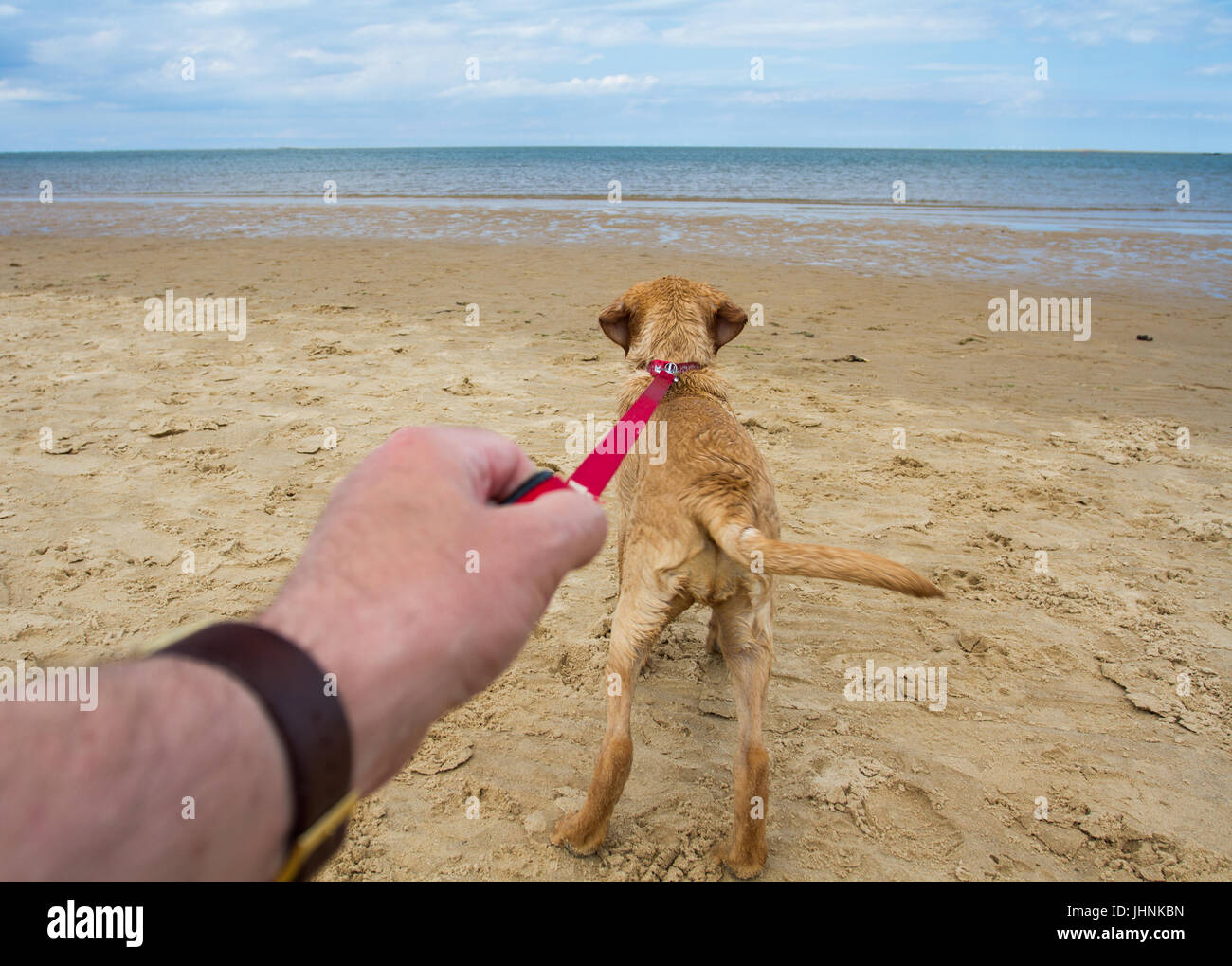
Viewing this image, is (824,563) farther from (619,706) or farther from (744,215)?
(744,215)

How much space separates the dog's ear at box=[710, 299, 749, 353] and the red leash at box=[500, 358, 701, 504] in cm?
37

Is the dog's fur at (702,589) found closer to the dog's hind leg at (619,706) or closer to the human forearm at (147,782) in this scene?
the dog's hind leg at (619,706)

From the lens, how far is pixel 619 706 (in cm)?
267

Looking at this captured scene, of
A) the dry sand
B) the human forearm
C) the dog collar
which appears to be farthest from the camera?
the dog collar

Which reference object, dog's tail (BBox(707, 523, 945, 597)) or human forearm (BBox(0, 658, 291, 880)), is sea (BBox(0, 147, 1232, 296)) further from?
human forearm (BBox(0, 658, 291, 880))

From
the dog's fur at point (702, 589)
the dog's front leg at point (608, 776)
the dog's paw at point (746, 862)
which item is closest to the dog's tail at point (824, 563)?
the dog's fur at point (702, 589)

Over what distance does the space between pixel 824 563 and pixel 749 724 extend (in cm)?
83

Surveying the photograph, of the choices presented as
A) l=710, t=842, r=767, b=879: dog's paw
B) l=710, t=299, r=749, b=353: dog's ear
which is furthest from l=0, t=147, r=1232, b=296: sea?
l=710, t=842, r=767, b=879: dog's paw

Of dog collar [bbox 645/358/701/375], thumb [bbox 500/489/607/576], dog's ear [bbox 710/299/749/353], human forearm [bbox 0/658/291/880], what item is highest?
dog's ear [bbox 710/299/749/353]

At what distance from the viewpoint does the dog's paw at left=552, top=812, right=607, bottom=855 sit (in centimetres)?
266

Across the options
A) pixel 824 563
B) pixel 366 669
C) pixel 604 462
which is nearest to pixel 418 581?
pixel 366 669

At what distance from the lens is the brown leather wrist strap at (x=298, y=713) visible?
0.62 metres

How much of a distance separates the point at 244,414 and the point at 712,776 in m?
5.03
